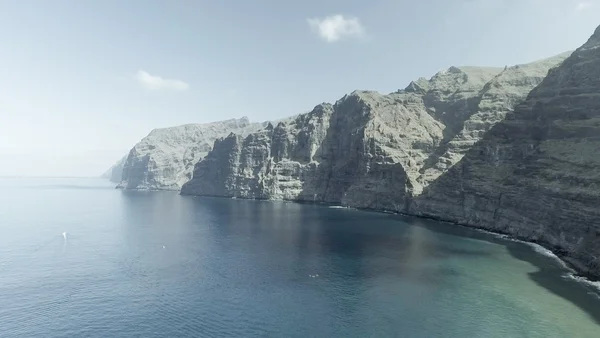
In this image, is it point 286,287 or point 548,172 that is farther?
point 548,172

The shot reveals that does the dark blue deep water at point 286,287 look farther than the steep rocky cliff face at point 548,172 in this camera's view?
No

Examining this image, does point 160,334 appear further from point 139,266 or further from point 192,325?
point 139,266

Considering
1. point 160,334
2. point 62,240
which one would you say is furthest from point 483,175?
point 62,240

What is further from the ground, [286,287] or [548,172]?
[548,172]

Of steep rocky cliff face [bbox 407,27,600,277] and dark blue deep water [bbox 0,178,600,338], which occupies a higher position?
steep rocky cliff face [bbox 407,27,600,277]

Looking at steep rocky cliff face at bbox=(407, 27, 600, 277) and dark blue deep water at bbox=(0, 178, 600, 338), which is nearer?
dark blue deep water at bbox=(0, 178, 600, 338)

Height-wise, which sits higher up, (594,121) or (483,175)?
(594,121)

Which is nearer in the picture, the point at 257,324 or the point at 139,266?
the point at 257,324

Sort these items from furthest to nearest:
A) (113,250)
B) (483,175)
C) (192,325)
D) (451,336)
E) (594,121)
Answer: (483,175) < (594,121) < (113,250) < (192,325) < (451,336)
